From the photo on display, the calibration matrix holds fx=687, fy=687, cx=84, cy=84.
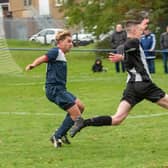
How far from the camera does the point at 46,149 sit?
9.64m

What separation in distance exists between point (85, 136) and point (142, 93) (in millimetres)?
1872

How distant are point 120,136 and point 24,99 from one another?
6.70m

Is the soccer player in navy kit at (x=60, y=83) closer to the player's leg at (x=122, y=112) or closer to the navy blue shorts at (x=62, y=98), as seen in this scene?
the navy blue shorts at (x=62, y=98)

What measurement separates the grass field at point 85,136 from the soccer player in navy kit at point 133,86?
43cm

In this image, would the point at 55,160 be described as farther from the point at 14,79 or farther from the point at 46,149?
the point at 14,79

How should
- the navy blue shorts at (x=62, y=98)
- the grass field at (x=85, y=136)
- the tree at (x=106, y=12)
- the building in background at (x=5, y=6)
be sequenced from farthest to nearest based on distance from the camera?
1. the building in background at (x=5, y=6)
2. the tree at (x=106, y=12)
3. the navy blue shorts at (x=62, y=98)
4. the grass field at (x=85, y=136)

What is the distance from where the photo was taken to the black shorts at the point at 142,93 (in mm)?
9211

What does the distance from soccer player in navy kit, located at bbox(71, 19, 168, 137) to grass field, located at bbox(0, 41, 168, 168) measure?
430mm

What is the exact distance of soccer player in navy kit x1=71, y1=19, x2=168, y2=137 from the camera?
30.1 ft

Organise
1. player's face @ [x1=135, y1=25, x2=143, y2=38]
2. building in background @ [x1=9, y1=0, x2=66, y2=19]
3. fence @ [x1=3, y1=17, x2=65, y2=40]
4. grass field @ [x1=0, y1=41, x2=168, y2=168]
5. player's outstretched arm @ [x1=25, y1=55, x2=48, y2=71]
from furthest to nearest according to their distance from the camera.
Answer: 1. building in background @ [x1=9, y1=0, x2=66, y2=19]
2. fence @ [x1=3, y1=17, x2=65, y2=40]
3. player's outstretched arm @ [x1=25, y1=55, x2=48, y2=71]
4. player's face @ [x1=135, y1=25, x2=143, y2=38]
5. grass field @ [x1=0, y1=41, x2=168, y2=168]

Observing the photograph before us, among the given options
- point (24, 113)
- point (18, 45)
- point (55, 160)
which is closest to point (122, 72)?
point (24, 113)

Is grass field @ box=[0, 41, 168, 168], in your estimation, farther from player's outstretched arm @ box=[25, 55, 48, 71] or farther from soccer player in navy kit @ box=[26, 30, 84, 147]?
player's outstretched arm @ box=[25, 55, 48, 71]

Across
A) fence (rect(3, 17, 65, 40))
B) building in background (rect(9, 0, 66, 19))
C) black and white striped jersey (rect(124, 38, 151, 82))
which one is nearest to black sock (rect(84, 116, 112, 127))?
black and white striped jersey (rect(124, 38, 151, 82))

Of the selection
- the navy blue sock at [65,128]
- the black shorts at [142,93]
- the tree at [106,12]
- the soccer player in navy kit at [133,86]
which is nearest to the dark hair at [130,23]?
the soccer player in navy kit at [133,86]
